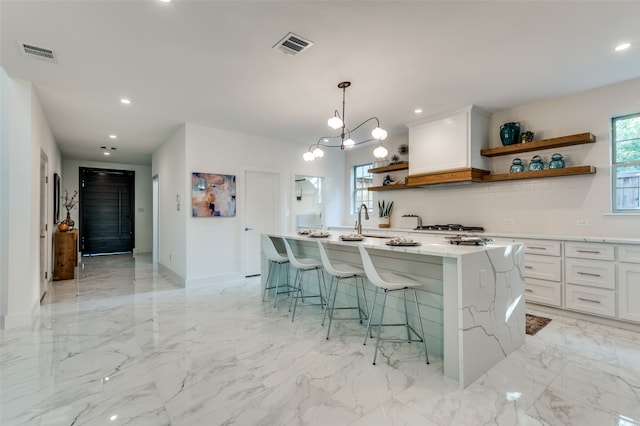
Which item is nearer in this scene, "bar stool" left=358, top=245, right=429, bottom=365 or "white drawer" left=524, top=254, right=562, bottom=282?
"bar stool" left=358, top=245, right=429, bottom=365

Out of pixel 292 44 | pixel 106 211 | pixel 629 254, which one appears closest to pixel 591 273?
pixel 629 254

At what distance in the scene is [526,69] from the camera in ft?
10.4

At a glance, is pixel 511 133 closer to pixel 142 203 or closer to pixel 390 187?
pixel 390 187

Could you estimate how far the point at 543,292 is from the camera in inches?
143

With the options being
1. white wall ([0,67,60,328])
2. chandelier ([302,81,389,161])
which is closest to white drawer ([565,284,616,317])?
chandelier ([302,81,389,161])

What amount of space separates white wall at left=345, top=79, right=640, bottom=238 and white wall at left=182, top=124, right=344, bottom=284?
308cm

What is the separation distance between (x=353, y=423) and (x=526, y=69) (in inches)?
144

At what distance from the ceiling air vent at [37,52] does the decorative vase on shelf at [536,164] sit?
5578 mm

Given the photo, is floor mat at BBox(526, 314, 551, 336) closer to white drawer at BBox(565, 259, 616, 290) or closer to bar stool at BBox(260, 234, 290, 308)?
white drawer at BBox(565, 259, 616, 290)

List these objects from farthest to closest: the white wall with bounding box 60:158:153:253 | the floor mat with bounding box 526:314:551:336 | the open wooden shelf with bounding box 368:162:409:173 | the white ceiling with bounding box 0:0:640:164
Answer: the white wall with bounding box 60:158:153:253
the open wooden shelf with bounding box 368:162:409:173
the floor mat with bounding box 526:314:551:336
the white ceiling with bounding box 0:0:640:164

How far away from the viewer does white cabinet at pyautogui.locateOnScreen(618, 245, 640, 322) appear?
3.01 m

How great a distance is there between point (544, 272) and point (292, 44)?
3782 mm

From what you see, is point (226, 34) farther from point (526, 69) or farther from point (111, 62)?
point (526, 69)

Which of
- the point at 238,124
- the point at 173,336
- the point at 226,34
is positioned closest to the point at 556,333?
the point at 173,336
